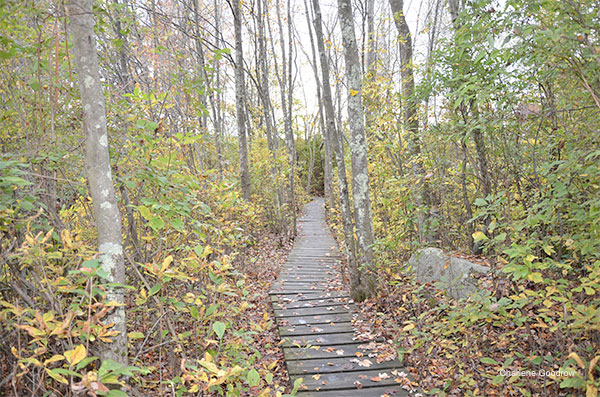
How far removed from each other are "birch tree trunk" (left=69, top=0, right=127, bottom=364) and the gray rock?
339cm

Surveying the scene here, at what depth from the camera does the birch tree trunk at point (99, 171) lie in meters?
2.10

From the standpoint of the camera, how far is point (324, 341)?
14.6 ft

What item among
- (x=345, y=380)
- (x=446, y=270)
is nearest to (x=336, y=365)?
(x=345, y=380)

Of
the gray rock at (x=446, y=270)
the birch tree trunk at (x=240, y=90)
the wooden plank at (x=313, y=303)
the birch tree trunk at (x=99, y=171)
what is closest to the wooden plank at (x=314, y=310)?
the wooden plank at (x=313, y=303)

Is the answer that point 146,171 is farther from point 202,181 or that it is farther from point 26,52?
point 202,181

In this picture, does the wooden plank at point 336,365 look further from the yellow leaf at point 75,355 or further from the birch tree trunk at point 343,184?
the yellow leaf at point 75,355

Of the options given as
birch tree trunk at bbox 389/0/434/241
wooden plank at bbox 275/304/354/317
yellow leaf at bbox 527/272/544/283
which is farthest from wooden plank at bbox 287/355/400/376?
birch tree trunk at bbox 389/0/434/241

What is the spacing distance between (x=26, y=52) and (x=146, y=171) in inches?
44.9

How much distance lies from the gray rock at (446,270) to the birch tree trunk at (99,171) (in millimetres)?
3386

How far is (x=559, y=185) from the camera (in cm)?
261

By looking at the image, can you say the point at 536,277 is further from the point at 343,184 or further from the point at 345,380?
the point at 343,184

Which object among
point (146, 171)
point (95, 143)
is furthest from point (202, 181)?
point (95, 143)

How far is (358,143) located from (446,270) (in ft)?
7.83

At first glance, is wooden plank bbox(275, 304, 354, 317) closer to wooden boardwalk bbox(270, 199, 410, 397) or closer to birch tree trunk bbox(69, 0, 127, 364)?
wooden boardwalk bbox(270, 199, 410, 397)
